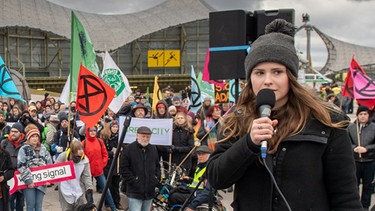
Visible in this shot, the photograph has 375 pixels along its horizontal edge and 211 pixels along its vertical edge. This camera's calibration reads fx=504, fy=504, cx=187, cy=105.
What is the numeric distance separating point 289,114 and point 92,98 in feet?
17.8

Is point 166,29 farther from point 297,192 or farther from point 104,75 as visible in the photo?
point 297,192

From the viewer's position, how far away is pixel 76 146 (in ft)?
23.3

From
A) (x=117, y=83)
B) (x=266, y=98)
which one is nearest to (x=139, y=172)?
(x=117, y=83)

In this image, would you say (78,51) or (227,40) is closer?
(227,40)

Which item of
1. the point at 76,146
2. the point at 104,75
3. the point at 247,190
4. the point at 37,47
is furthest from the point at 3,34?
the point at 247,190

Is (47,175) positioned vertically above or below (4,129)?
below

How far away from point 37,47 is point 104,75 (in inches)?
1466

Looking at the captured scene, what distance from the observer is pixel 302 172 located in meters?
1.92

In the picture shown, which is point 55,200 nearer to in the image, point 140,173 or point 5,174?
point 5,174

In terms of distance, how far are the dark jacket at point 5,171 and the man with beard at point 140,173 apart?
1.50 meters

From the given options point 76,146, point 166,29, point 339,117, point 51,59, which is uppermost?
point 166,29

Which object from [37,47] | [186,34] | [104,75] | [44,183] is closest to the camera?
[44,183]

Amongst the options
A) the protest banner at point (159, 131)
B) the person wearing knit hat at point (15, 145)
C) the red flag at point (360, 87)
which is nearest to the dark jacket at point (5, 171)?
the person wearing knit hat at point (15, 145)

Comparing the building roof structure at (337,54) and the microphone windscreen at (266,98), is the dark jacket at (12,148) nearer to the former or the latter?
the microphone windscreen at (266,98)
